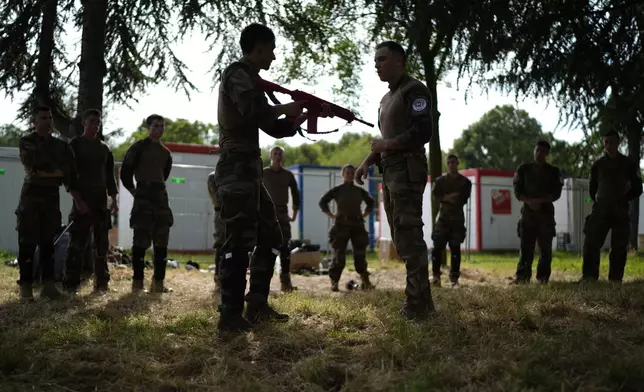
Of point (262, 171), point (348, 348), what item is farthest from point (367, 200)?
point (348, 348)

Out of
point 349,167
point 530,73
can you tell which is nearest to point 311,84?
point 349,167

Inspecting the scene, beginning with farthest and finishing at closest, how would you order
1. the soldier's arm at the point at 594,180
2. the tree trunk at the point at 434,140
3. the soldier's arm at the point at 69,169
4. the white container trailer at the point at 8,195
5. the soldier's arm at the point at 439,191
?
the white container trailer at the point at 8,195 → the tree trunk at the point at 434,140 → the soldier's arm at the point at 439,191 → the soldier's arm at the point at 594,180 → the soldier's arm at the point at 69,169

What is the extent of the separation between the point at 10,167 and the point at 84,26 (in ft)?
26.6

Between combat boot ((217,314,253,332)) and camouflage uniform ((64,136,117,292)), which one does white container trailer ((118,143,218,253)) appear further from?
combat boot ((217,314,253,332))

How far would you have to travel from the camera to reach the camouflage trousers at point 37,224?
6.85m

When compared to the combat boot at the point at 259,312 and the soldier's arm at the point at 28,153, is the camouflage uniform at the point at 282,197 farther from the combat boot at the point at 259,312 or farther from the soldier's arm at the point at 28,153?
the combat boot at the point at 259,312

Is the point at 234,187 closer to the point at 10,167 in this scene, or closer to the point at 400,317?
the point at 400,317

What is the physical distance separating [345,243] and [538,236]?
9.37 ft

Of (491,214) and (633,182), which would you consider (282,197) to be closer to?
(633,182)

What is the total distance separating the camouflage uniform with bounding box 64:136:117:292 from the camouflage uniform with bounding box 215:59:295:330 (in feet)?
11.8

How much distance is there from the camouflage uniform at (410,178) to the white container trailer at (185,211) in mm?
14887

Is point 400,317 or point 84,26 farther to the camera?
point 84,26

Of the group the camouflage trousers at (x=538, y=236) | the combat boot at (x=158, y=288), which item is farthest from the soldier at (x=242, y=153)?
the camouflage trousers at (x=538, y=236)

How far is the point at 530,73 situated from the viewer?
8.90 meters
